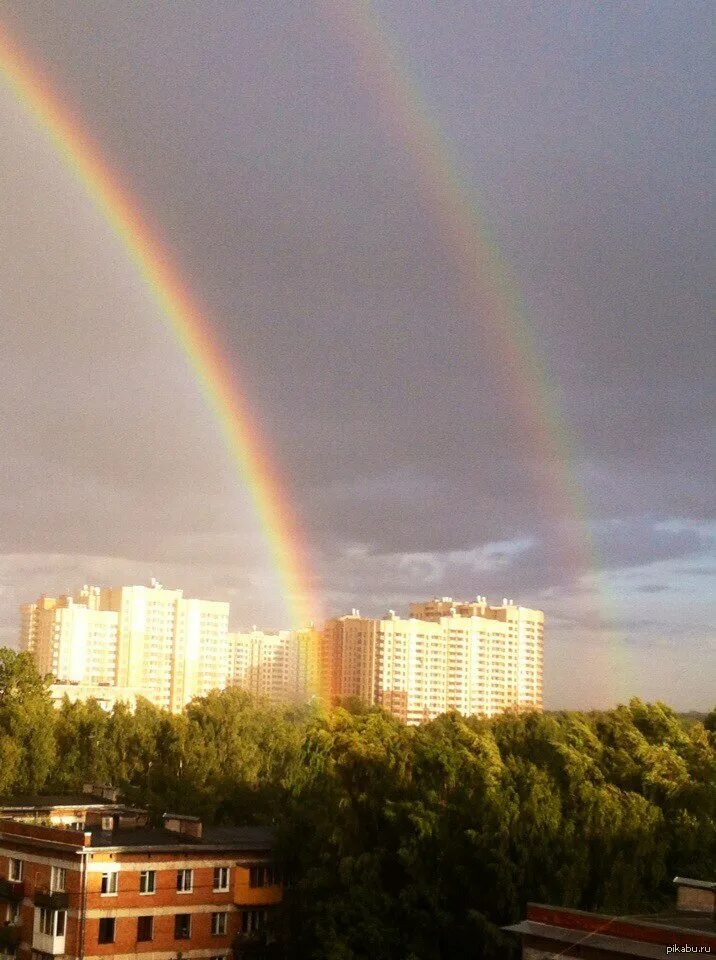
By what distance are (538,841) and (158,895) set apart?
8550 mm

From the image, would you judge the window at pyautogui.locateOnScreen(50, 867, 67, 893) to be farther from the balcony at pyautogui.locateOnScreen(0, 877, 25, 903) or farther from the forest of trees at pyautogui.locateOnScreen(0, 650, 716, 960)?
the forest of trees at pyautogui.locateOnScreen(0, 650, 716, 960)

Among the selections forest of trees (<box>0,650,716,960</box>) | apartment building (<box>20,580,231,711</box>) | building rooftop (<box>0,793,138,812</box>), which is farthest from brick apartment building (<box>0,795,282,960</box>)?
apartment building (<box>20,580,231,711</box>)

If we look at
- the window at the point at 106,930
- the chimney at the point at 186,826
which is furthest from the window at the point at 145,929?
the chimney at the point at 186,826

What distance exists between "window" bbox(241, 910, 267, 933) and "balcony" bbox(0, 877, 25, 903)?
517cm

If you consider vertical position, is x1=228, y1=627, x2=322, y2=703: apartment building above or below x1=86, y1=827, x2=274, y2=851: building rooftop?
above

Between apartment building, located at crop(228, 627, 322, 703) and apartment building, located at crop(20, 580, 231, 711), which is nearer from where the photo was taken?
apartment building, located at crop(228, 627, 322, 703)

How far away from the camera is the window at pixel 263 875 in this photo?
28.5 meters

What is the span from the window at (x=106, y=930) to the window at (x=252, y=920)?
357cm

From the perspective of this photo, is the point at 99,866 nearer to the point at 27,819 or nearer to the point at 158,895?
the point at 158,895

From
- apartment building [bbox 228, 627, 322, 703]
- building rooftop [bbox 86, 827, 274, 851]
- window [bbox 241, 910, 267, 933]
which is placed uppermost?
apartment building [bbox 228, 627, 322, 703]

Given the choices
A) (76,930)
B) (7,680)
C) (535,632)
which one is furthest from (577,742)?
(535,632)

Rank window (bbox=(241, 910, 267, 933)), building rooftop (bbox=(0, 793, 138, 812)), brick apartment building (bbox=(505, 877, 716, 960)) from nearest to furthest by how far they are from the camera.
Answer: brick apartment building (bbox=(505, 877, 716, 960)) → window (bbox=(241, 910, 267, 933)) → building rooftop (bbox=(0, 793, 138, 812))

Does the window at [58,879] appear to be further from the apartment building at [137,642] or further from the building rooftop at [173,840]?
the apartment building at [137,642]

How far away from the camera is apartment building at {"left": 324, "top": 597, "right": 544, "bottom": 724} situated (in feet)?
354
